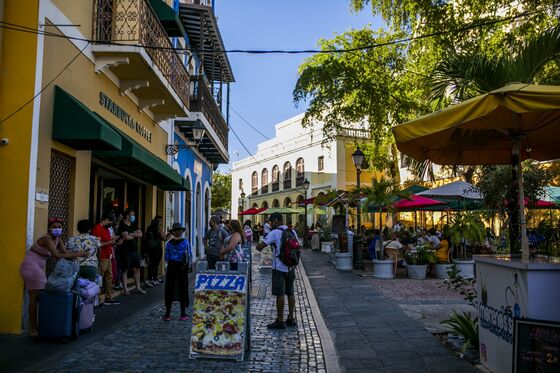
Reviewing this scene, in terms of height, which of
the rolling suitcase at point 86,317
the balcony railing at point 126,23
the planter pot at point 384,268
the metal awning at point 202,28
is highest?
the metal awning at point 202,28

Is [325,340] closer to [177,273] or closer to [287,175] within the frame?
[177,273]

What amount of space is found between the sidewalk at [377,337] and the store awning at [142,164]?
4479mm

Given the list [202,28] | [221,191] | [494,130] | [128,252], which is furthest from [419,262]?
[221,191]

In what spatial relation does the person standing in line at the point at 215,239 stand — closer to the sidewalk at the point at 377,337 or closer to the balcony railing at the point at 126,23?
the sidewalk at the point at 377,337

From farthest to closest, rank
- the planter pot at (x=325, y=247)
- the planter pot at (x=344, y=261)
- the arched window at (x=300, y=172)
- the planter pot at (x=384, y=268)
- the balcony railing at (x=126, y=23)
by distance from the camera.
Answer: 1. the arched window at (x=300, y=172)
2. the planter pot at (x=325, y=247)
3. the planter pot at (x=344, y=261)
4. the planter pot at (x=384, y=268)
5. the balcony railing at (x=126, y=23)

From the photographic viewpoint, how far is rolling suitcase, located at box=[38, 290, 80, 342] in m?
6.71

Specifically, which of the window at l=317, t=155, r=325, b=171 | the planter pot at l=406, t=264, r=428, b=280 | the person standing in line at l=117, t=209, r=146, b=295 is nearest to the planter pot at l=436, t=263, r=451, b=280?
the planter pot at l=406, t=264, r=428, b=280

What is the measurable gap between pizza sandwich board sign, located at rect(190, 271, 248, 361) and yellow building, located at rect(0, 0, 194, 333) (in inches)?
112

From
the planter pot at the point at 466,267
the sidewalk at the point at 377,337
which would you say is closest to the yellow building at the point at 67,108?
the sidewalk at the point at 377,337

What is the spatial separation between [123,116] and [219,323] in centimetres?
688

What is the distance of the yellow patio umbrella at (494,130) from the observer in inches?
187

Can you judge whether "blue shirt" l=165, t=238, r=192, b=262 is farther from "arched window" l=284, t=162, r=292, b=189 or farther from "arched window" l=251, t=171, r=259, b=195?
"arched window" l=251, t=171, r=259, b=195

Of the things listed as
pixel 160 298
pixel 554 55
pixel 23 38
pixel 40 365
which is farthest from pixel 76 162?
pixel 554 55

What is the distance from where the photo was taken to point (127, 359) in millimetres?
5902
